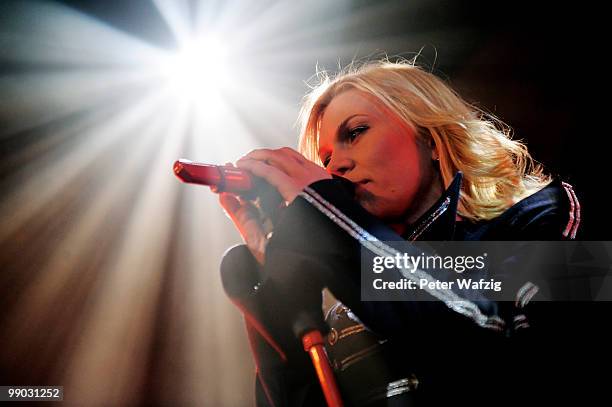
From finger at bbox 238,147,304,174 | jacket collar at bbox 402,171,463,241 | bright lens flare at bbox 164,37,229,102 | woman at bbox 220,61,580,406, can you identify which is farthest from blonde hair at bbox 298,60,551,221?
bright lens flare at bbox 164,37,229,102

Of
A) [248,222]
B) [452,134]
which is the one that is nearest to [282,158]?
[248,222]

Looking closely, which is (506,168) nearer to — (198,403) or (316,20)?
(316,20)

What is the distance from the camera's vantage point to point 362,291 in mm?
648

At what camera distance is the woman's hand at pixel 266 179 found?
73 cm

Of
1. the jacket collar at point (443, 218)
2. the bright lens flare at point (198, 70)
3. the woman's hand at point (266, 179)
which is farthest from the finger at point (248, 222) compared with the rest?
the bright lens flare at point (198, 70)

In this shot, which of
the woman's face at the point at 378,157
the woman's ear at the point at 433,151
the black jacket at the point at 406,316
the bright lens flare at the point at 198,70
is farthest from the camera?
the bright lens flare at the point at 198,70

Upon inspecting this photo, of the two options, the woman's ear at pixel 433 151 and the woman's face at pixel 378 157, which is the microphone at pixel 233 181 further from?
the woman's ear at pixel 433 151

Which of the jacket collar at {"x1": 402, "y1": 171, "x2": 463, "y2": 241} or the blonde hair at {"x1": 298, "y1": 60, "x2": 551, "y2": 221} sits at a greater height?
the blonde hair at {"x1": 298, "y1": 60, "x2": 551, "y2": 221}

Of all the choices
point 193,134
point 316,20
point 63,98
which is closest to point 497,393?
point 316,20

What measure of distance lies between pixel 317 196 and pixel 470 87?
1.26m

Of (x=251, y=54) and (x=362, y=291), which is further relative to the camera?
(x=251, y=54)

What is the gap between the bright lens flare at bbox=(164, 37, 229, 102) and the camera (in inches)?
81.7

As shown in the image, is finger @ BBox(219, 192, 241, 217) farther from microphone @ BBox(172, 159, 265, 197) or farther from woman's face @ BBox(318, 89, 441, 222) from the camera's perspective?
woman's face @ BBox(318, 89, 441, 222)

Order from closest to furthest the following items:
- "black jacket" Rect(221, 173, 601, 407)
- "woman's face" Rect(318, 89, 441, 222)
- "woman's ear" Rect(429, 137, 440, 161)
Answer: "black jacket" Rect(221, 173, 601, 407), "woman's face" Rect(318, 89, 441, 222), "woman's ear" Rect(429, 137, 440, 161)
